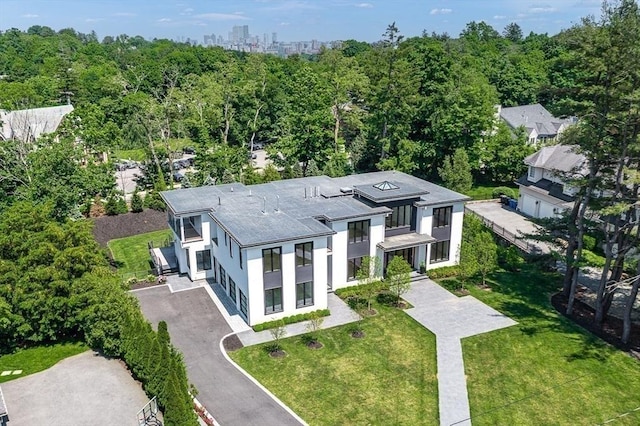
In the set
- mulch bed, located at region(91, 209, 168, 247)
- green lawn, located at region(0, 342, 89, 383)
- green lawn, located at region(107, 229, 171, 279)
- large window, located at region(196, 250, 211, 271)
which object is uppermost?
large window, located at region(196, 250, 211, 271)

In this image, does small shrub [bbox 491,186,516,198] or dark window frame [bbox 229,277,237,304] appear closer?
dark window frame [bbox 229,277,237,304]

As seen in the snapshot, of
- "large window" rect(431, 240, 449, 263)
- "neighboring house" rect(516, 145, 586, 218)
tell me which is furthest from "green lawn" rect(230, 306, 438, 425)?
"neighboring house" rect(516, 145, 586, 218)

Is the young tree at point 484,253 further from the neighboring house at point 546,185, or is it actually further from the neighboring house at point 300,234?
the neighboring house at point 546,185

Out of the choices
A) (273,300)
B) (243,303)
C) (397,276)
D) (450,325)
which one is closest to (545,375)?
(450,325)

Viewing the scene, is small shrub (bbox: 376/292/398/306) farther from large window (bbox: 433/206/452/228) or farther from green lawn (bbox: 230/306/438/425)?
large window (bbox: 433/206/452/228)

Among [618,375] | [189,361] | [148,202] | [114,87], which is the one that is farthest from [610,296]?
[114,87]

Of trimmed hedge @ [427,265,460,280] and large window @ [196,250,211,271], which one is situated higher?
large window @ [196,250,211,271]

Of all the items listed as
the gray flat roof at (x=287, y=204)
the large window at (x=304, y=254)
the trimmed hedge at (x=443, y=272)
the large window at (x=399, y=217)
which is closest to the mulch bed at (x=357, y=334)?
the large window at (x=304, y=254)
